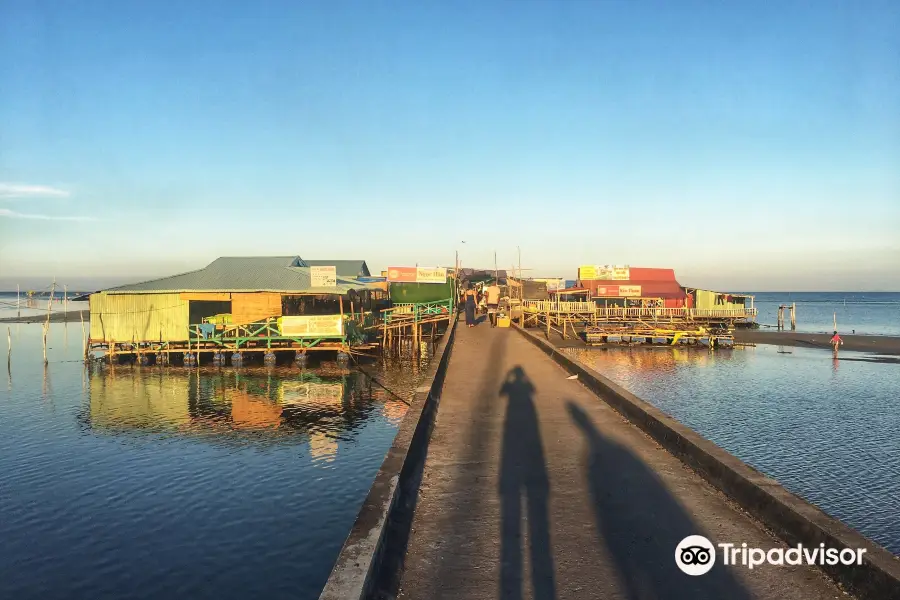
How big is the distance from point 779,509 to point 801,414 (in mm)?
17000

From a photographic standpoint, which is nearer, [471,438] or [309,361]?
[471,438]

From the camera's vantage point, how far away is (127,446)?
680 inches

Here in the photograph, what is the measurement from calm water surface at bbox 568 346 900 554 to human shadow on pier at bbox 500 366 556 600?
245 inches

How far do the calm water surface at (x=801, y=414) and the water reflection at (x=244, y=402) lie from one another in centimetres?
→ 1095

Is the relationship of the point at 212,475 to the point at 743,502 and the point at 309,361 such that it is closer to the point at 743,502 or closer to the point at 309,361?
the point at 743,502

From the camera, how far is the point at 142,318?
3372 cm

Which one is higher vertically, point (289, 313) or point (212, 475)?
point (289, 313)

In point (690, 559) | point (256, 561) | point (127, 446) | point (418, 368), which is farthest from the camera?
point (418, 368)

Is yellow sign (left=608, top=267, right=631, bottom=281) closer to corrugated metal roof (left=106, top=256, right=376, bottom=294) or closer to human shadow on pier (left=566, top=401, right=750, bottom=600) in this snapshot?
corrugated metal roof (left=106, top=256, right=376, bottom=294)

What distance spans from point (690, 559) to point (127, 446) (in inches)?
652

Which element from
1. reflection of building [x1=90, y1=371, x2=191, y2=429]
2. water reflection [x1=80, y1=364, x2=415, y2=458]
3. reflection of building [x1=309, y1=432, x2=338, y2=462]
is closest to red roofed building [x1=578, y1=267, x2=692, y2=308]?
water reflection [x1=80, y1=364, x2=415, y2=458]

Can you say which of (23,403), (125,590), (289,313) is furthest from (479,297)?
(125,590)

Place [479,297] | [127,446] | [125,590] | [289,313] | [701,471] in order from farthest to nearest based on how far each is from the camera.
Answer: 1. [479,297]
2. [289,313]
3. [127,446]
4. [125,590]
5. [701,471]

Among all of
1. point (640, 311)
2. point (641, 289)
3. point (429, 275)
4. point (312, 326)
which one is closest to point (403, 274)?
point (429, 275)
